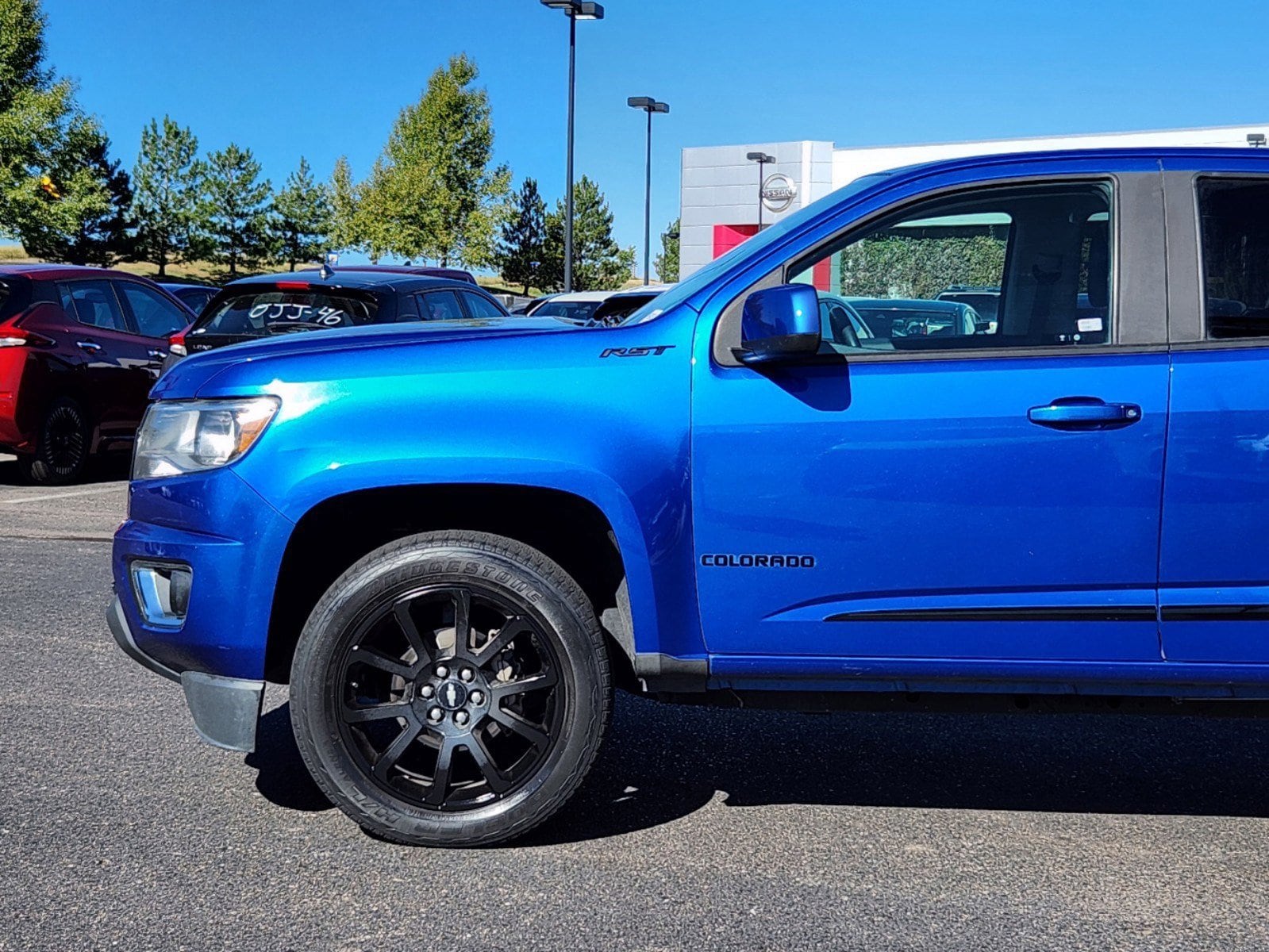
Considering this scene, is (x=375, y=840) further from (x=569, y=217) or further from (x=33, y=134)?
(x=33, y=134)

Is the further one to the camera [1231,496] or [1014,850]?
[1014,850]

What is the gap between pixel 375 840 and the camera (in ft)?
11.7

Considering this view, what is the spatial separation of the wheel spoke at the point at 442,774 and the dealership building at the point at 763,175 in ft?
106

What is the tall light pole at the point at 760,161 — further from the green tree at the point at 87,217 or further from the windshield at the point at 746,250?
the windshield at the point at 746,250

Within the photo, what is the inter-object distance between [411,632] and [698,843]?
0.96 m

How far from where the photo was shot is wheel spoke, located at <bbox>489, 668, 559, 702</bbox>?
3.43m

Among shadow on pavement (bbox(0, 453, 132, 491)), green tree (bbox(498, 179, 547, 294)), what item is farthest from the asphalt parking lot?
green tree (bbox(498, 179, 547, 294))

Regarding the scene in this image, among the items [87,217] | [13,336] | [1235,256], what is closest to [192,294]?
[13,336]

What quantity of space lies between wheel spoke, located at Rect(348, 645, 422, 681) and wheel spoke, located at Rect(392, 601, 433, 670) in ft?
0.06

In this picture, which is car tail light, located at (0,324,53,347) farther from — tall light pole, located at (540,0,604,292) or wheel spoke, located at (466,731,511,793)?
tall light pole, located at (540,0,604,292)

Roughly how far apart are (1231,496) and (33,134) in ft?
152

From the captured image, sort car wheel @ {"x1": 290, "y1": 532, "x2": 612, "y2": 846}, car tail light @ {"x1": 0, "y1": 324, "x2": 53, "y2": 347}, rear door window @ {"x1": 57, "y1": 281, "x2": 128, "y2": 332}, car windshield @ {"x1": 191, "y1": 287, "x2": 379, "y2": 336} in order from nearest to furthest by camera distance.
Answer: car wheel @ {"x1": 290, "y1": 532, "x2": 612, "y2": 846} → car windshield @ {"x1": 191, "y1": 287, "x2": 379, "y2": 336} → car tail light @ {"x1": 0, "y1": 324, "x2": 53, "y2": 347} → rear door window @ {"x1": 57, "y1": 281, "x2": 128, "y2": 332}

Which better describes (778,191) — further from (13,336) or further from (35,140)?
(13,336)

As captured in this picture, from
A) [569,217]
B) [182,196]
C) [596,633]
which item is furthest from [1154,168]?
[182,196]
